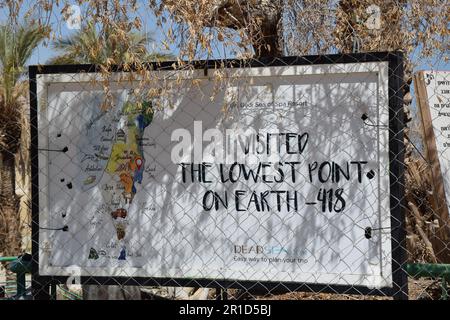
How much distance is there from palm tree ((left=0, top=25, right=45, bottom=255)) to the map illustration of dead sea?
1110 cm

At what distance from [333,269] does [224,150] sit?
0.97m

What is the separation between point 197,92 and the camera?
382cm

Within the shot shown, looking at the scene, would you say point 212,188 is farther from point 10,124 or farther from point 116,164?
point 10,124

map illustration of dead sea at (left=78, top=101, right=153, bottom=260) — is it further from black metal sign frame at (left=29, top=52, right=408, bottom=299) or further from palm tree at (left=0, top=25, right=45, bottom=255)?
palm tree at (left=0, top=25, right=45, bottom=255)

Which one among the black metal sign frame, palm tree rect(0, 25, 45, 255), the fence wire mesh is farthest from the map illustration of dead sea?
palm tree rect(0, 25, 45, 255)

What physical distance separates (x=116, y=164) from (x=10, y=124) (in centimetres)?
1176

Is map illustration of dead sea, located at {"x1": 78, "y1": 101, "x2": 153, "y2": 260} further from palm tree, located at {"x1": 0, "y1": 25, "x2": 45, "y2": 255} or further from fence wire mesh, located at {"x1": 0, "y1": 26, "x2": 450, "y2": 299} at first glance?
palm tree, located at {"x1": 0, "y1": 25, "x2": 45, "y2": 255}

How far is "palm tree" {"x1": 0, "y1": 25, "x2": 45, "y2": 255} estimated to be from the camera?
14.6m

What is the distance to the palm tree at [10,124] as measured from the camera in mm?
14648

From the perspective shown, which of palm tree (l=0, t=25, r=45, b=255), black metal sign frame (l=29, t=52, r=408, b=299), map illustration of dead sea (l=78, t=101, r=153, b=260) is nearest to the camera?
black metal sign frame (l=29, t=52, r=408, b=299)

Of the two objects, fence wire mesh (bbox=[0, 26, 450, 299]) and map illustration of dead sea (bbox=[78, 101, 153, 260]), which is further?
map illustration of dead sea (bbox=[78, 101, 153, 260])

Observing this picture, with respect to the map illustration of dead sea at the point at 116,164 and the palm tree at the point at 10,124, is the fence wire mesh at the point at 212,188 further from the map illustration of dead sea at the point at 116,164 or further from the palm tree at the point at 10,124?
the palm tree at the point at 10,124

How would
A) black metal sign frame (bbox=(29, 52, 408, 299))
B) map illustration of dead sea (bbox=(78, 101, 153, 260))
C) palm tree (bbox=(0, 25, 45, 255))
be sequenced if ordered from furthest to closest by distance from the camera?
palm tree (bbox=(0, 25, 45, 255)), map illustration of dead sea (bbox=(78, 101, 153, 260)), black metal sign frame (bbox=(29, 52, 408, 299))

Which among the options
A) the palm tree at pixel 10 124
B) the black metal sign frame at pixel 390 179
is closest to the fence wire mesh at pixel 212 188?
the black metal sign frame at pixel 390 179
